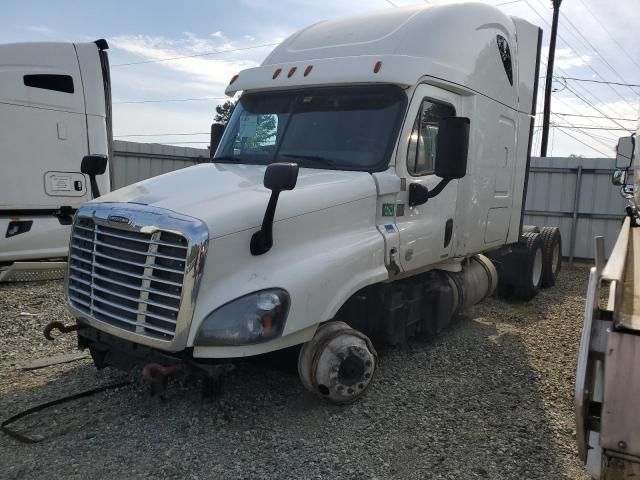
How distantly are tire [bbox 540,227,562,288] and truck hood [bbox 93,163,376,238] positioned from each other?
5.51m

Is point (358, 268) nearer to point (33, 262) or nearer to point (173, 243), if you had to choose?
point (173, 243)

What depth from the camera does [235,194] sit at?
3.74 meters

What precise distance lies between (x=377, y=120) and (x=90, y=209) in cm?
230

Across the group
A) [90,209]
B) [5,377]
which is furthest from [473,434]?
[5,377]

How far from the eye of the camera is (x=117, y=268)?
3.64 metres

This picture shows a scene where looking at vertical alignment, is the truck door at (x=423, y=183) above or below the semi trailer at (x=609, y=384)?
above

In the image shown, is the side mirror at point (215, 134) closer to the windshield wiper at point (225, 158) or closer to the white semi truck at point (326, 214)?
the white semi truck at point (326, 214)

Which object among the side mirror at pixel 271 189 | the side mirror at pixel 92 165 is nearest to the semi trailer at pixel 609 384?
the side mirror at pixel 271 189

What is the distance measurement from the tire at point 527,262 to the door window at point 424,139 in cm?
373

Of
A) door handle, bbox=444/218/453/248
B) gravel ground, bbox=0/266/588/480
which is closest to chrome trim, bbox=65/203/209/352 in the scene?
gravel ground, bbox=0/266/588/480

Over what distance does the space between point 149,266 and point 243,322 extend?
701 millimetres

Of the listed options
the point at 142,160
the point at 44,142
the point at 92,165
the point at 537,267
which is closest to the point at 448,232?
the point at 92,165

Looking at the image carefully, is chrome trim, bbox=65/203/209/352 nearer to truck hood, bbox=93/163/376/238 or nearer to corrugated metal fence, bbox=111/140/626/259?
truck hood, bbox=93/163/376/238

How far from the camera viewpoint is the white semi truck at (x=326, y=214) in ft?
11.2
